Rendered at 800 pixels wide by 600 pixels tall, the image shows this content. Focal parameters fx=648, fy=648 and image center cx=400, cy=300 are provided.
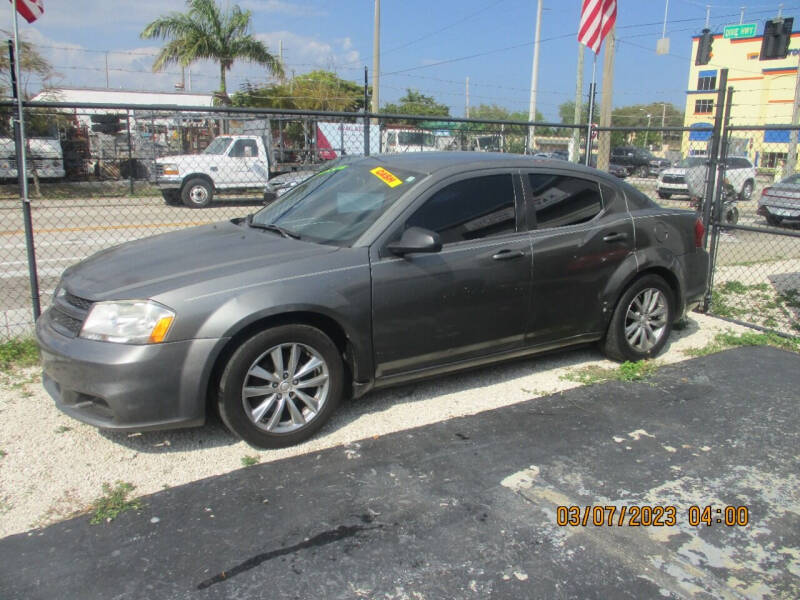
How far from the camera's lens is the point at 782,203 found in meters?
14.0

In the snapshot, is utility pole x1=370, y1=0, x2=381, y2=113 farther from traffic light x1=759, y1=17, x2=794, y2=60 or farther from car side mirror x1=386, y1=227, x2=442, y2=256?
car side mirror x1=386, y1=227, x2=442, y2=256

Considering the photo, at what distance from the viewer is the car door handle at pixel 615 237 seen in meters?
4.90

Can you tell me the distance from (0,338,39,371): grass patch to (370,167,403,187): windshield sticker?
114 inches

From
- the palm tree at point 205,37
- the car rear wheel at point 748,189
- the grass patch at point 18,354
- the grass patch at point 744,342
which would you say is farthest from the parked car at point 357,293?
the palm tree at point 205,37

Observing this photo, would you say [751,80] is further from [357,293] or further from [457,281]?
[357,293]

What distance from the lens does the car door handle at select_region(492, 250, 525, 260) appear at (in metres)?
4.35

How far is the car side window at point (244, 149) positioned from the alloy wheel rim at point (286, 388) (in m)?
14.7

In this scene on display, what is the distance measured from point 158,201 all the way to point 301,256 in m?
10.0

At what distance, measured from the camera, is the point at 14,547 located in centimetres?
286

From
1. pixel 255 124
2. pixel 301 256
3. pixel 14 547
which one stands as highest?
pixel 255 124

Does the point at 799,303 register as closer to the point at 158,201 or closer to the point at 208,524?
the point at 208,524

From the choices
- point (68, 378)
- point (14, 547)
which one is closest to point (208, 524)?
point (14, 547)

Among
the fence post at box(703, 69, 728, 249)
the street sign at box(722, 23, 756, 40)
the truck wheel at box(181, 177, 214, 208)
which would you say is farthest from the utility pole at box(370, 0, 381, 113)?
the street sign at box(722, 23, 756, 40)

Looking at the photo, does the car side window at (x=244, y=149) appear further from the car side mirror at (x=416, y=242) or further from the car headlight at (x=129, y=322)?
the car headlight at (x=129, y=322)
